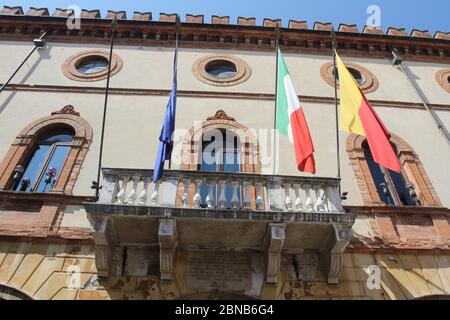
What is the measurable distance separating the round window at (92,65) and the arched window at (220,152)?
13.5ft

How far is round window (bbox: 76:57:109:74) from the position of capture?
38.3ft

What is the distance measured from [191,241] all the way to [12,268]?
120 inches

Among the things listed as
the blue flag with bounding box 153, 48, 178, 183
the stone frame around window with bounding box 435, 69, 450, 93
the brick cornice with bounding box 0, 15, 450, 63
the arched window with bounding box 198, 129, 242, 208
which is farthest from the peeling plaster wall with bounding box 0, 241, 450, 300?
the brick cornice with bounding box 0, 15, 450, 63

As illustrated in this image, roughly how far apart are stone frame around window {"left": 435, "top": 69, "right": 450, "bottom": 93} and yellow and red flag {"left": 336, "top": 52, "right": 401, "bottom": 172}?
199 inches

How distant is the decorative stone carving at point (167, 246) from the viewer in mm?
6672

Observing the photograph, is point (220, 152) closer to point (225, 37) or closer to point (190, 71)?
point (190, 71)

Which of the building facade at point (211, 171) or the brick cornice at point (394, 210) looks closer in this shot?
the building facade at point (211, 171)

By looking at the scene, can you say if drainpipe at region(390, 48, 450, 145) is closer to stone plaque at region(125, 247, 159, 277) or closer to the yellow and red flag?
the yellow and red flag

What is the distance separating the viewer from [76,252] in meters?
7.32

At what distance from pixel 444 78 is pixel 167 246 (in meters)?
10.4

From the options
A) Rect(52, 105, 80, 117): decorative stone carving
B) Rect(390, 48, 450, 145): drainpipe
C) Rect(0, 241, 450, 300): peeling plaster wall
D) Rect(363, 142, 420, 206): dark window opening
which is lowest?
Rect(0, 241, 450, 300): peeling plaster wall

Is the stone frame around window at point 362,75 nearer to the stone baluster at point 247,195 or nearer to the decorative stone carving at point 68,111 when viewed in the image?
the stone baluster at point 247,195

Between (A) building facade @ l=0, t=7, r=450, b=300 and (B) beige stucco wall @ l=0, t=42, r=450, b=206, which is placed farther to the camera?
(B) beige stucco wall @ l=0, t=42, r=450, b=206

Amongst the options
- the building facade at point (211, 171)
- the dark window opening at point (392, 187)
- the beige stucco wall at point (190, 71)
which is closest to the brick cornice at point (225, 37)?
the building facade at point (211, 171)
